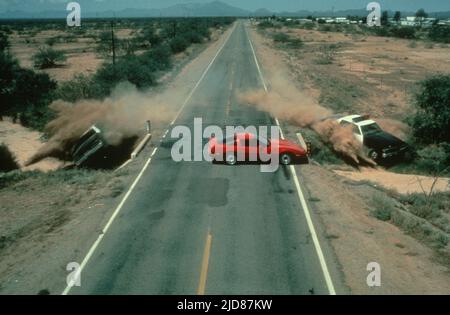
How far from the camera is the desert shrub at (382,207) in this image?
56.4 feet

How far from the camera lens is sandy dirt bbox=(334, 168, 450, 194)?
21250mm

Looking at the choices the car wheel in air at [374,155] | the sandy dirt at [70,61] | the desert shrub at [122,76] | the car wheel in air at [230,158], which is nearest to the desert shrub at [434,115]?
the car wheel in air at [374,155]

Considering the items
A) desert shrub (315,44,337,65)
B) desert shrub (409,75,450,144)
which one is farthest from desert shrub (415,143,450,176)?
desert shrub (315,44,337,65)

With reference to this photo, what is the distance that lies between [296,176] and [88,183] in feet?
31.3

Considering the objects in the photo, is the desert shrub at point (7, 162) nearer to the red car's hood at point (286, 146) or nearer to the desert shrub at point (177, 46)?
the red car's hood at point (286, 146)

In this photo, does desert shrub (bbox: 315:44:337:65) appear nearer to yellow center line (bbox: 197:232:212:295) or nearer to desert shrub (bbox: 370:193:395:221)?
desert shrub (bbox: 370:193:395:221)

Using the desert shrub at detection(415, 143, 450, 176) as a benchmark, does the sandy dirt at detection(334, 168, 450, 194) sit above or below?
below

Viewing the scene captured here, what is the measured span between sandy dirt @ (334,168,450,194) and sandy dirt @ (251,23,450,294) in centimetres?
162

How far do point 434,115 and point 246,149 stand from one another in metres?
12.1

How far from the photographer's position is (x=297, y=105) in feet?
111

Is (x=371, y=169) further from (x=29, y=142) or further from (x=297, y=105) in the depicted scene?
(x=29, y=142)

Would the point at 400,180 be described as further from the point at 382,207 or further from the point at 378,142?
the point at 382,207

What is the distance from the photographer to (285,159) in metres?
22.0
